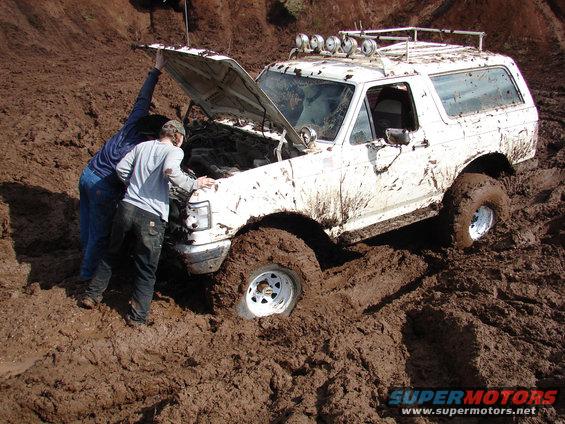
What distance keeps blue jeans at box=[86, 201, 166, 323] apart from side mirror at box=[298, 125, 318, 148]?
146 centimetres

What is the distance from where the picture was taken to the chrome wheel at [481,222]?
6.81 metres

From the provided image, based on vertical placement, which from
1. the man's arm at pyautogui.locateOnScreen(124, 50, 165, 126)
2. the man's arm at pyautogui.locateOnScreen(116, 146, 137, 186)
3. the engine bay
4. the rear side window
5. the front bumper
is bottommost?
the front bumper

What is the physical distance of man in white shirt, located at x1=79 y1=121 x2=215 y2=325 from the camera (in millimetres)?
4988

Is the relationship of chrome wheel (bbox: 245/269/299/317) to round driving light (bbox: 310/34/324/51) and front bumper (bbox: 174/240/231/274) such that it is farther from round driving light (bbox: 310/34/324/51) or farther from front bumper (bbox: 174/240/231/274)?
round driving light (bbox: 310/34/324/51)

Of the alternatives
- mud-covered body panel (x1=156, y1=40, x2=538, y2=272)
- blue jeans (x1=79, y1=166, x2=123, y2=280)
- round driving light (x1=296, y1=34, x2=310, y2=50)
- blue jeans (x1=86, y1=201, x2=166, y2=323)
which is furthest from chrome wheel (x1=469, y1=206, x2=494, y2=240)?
blue jeans (x1=79, y1=166, x2=123, y2=280)

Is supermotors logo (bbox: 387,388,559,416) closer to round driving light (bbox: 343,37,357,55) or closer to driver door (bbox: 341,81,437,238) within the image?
driver door (bbox: 341,81,437,238)

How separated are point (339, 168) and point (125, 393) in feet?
8.71

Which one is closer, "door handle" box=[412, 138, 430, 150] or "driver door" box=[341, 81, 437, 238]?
"driver door" box=[341, 81, 437, 238]

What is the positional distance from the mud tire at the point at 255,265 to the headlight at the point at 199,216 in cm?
42

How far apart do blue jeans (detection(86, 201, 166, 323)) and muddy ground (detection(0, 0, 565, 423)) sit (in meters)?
0.20

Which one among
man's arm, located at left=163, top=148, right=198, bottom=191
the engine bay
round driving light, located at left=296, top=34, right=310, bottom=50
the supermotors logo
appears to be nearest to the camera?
the supermotors logo

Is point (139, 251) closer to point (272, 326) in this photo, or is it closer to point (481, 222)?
point (272, 326)

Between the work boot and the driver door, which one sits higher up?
the driver door

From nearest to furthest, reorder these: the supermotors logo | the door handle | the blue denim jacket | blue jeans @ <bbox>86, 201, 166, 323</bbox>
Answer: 1. the supermotors logo
2. blue jeans @ <bbox>86, 201, 166, 323</bbox>
3. the blue denim jacket
4. the door handle
